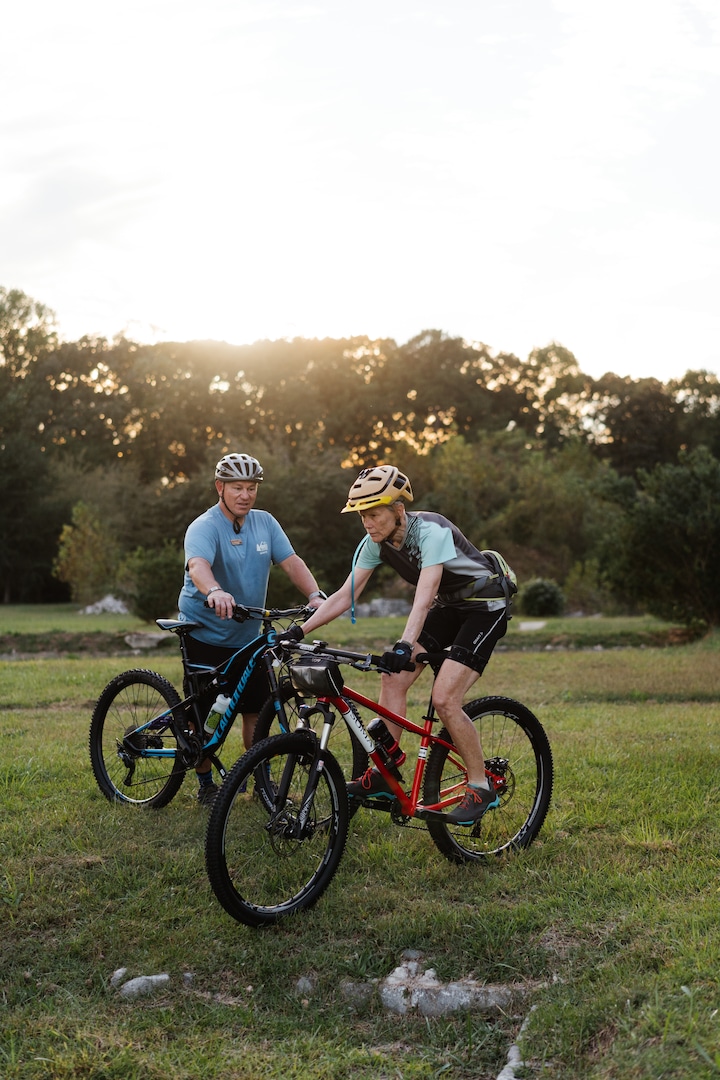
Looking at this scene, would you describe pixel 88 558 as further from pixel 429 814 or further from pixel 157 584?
pixel 429 814

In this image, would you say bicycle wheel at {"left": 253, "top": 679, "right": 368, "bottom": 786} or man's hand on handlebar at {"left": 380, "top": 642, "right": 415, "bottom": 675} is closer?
man's hand on handlebar at {"left": 380, "top": 642, "right": 415, "bottom": 675}

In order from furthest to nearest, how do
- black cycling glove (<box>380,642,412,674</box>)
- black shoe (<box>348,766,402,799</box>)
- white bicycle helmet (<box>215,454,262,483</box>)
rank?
white bicycle helmet (<box>215,454,262,483</box>), black shoe (<box>348,766,402,799</box>), black cycling glove (<box>380,642,412,674</box>)

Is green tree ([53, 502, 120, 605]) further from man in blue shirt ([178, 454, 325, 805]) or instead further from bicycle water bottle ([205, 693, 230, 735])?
bicycle water bottle ([205, 693, 230, 735])

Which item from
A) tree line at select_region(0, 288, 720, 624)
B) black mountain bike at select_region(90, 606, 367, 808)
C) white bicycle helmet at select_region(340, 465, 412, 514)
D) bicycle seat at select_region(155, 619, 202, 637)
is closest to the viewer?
white bicycle helmet at select_region(340, 465, 412, 514)

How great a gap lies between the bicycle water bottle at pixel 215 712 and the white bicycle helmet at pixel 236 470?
1.26 meters

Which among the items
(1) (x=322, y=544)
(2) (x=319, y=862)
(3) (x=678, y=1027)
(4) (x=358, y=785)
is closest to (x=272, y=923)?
(2) (x=319, y=862)

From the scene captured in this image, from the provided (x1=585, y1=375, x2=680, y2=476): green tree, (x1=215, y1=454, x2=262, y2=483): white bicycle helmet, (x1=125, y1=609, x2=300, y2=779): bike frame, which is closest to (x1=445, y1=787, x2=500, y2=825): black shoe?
(x1=125, y1=609, x2=300, y2=779): bike frame

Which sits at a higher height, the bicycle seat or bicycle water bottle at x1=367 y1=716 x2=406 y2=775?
the bicycle seat

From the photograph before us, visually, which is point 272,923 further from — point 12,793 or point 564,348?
Result: point 564,348

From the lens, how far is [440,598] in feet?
17.7

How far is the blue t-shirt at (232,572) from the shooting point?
607cm

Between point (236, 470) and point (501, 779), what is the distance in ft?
7.40

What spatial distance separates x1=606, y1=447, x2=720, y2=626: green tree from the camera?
17.8m

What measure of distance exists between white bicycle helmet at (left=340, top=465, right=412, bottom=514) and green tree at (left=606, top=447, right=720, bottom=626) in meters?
13.6
